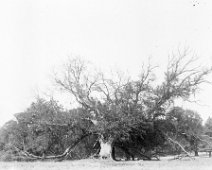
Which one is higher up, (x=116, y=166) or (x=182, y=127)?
(x=182, y=127)

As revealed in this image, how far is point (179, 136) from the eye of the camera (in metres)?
33.7

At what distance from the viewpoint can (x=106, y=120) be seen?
98.6ft

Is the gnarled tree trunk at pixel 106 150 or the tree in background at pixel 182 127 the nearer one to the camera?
the gnarled tree trunk at pixel 106 150

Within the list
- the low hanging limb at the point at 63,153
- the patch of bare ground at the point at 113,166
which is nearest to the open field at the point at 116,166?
the patch of bare ground at the point at 113,166

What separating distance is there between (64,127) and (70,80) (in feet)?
14.0

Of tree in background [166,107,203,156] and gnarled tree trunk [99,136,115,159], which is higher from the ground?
tree in background [166,107,203,156]

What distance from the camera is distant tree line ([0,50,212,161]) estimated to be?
31391mm

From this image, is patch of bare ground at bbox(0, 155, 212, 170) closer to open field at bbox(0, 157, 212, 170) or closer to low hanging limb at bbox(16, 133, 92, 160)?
open field at bbox(0, 157, 212, 170)

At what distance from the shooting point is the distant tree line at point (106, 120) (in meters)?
31.4

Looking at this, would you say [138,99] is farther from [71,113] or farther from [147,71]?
[71,113]

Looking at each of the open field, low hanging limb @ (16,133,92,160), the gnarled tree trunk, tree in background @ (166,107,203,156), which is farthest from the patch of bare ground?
tree in background @ (166,107,203,156)

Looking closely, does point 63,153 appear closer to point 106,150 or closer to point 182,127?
point 106,150

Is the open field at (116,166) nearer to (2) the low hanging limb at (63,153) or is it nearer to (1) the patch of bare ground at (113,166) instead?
(1) the patch of bare ground at (113,166)

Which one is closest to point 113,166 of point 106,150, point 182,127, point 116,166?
point 116,166
